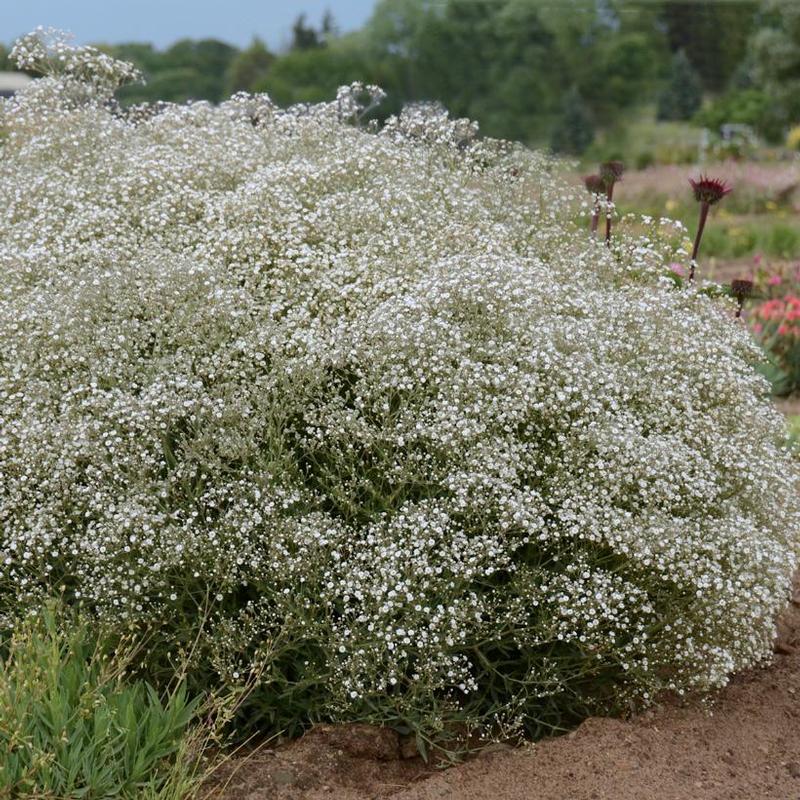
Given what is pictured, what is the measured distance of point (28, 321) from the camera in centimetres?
546

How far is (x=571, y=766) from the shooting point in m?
4.43

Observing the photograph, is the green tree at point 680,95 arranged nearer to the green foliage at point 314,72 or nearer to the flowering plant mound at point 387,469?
the green foliage at point 314,72

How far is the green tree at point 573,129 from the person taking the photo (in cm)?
4403

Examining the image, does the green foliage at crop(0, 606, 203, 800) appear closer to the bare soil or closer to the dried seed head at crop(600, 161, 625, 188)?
the bare soil

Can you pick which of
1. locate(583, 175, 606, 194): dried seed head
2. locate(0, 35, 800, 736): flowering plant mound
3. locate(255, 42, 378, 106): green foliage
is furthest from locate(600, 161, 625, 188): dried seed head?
locate(255, 42, 378, 106): green foliage

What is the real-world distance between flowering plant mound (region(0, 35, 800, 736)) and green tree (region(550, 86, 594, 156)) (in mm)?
39420

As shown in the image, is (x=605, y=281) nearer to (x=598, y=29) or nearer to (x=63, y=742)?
(x=63, y=742)

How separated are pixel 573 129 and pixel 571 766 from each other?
4218cm

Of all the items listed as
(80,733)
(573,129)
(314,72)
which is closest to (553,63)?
(573,129)

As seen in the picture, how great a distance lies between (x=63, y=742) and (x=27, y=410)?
1752 millimetres

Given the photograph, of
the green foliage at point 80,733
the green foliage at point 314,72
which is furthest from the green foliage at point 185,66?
the green foliage at point 80,733

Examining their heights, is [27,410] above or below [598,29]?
above

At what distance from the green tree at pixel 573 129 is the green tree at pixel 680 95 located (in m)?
7.28

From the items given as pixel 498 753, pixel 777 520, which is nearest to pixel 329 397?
pixel 498 753
